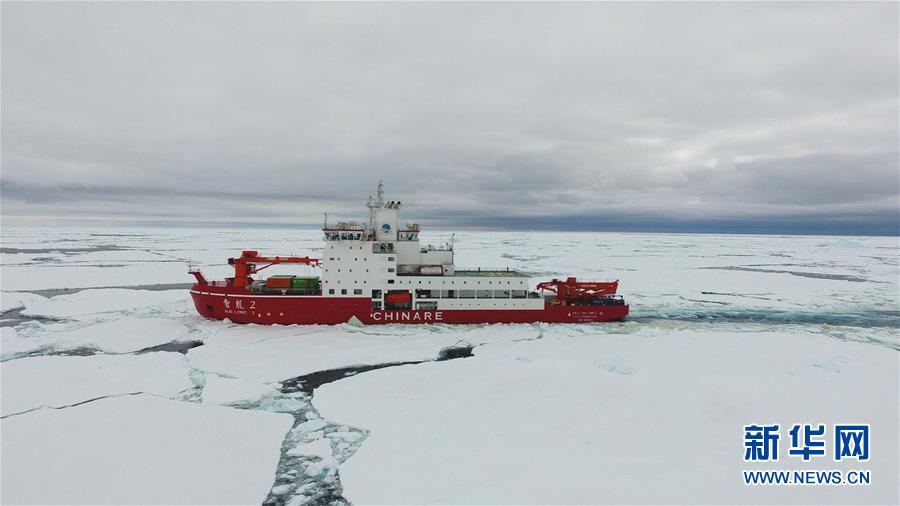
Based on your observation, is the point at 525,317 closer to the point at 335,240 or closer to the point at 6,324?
the point at 335,240

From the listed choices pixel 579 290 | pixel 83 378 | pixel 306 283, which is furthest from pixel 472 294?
pixel 83 378

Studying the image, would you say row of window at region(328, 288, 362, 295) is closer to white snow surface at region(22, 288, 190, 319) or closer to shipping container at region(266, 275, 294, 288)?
shipping container at region(266, 275, 294, 288)

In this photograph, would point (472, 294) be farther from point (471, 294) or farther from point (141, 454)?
point (141, 454)

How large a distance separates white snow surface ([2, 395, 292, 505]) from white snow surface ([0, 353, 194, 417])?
0.84m

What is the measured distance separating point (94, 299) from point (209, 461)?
21.5 meters

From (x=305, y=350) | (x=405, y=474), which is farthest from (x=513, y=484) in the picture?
Answer: (x=305, y=350)

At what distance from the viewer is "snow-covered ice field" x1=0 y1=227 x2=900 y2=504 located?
23.4 ft

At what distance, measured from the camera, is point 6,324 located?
18.0 m

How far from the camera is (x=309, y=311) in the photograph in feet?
60.3

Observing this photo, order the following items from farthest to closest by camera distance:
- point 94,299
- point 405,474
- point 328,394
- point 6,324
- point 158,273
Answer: point 158,273
point 94,299
point 6,324
point 328,394
point 405,474

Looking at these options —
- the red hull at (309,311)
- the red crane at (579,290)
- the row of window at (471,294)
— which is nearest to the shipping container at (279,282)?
the red hull at (309,311)

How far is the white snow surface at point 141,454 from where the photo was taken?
689 centimetres

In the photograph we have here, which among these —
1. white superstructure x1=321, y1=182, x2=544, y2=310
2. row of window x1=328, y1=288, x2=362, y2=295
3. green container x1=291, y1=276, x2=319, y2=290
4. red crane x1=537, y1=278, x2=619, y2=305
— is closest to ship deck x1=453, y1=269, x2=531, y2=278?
white superstructure x1=321, y1=182, x2=544, y2=310

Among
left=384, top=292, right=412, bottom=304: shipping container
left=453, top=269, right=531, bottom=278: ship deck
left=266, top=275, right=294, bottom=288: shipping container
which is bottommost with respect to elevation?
left=384, top=292, right=412, bottom=304: shipping container
